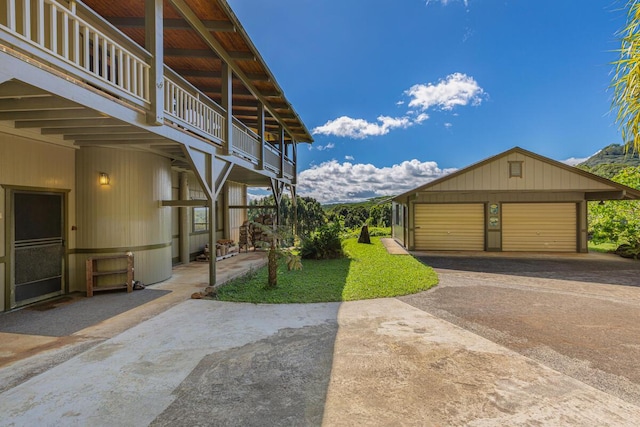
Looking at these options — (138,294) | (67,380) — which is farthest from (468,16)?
(67,380)

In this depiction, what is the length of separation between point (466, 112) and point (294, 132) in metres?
14.7

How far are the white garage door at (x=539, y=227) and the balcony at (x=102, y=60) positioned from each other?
10971 mm

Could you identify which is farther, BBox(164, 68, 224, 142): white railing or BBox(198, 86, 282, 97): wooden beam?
BBox(198, 86, 282, 97): wooden beam

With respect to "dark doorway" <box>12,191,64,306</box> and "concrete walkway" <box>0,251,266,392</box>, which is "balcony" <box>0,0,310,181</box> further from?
"concrete walkway" <box>0,251,266,392</box>

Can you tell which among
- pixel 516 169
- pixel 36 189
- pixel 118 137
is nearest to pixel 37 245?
pixel 36 189

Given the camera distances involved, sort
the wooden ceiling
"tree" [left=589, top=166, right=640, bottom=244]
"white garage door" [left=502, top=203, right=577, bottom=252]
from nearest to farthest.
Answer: the wooden ceiling
"tree" [left=589, top=166, right=640, bottom=244]
"white garage door" [left=502, top=203, right=577, bottom=252]

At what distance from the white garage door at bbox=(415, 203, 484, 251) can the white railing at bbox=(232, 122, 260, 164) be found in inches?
291

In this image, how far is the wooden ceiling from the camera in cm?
574

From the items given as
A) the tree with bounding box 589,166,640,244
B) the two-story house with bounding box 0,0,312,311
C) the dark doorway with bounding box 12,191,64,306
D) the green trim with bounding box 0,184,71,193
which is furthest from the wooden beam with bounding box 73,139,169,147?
the tree with bounding box 589,166,640,244

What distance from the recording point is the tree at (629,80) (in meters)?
2.62

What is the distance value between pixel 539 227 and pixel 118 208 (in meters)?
15.0

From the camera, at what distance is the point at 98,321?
4.64m

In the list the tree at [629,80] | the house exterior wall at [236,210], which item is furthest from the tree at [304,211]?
the tree at [629,80]

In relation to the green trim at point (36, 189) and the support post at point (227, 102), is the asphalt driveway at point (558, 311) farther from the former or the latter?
the green trim at point (36, 189)
